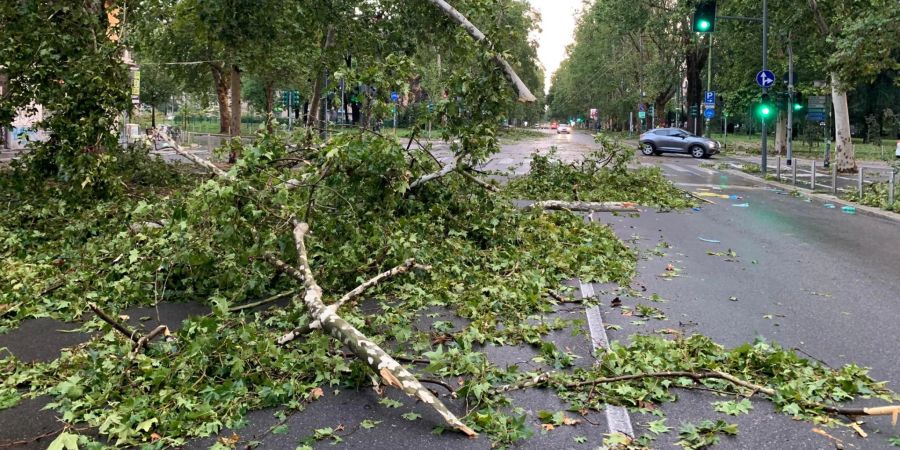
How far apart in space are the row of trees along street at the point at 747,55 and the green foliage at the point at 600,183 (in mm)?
5675

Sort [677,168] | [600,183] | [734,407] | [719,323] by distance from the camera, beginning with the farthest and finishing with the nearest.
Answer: [677,168], [600,183], [719,323], [734,407]

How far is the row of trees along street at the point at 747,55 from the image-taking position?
55.9 ft

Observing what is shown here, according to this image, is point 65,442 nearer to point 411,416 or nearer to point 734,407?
point 411,416

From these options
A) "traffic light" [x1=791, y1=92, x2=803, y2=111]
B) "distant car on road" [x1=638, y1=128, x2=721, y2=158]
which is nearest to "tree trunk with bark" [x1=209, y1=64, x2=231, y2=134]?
"distant car on road" [x1=638, y1=128, x2=721, y2=158]

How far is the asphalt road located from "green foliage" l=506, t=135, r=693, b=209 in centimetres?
202

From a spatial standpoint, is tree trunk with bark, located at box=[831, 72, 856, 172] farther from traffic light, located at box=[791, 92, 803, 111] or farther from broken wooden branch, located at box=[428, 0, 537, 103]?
broken wooden branch, located at box=[428, 0, 537, 103]

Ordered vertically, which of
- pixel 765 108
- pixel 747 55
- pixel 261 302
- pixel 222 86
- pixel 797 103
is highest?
pixel 747 55

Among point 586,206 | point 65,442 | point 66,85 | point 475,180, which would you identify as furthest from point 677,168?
point 65,442

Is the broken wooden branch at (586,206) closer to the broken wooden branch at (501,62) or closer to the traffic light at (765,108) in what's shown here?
the broken wooden branch at (501,62)

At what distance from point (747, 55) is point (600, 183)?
2385 cm

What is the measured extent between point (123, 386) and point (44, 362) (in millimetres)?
1064

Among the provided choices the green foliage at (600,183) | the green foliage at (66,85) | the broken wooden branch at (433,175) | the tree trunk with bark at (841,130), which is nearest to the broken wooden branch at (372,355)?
the broken wooden branch at (433,175)

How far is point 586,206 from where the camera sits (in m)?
12.7

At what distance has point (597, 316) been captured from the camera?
616 centimetres
